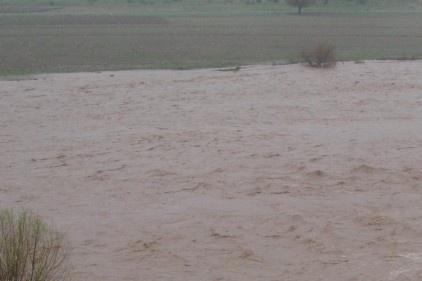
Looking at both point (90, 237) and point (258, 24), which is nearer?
point (90, 237)

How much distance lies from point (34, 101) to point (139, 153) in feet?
25.1

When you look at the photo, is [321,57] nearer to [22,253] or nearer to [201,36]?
[201,36]

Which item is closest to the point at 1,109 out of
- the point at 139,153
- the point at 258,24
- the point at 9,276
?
the point at 139,153

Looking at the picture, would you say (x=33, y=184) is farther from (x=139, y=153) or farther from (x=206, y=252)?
(x=206, y=252)

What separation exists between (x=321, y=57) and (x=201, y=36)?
49.1 feet

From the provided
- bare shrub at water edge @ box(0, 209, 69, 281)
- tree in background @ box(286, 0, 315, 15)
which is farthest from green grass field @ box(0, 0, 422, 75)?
bare shrub at water edge @ box(0, 209, 69, 281)

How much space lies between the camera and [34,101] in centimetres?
2231

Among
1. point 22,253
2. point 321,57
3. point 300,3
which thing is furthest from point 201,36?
point 22,253

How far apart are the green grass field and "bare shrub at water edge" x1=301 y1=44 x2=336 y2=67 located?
5.49 ft

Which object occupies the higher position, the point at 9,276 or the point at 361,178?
the point at 9,276

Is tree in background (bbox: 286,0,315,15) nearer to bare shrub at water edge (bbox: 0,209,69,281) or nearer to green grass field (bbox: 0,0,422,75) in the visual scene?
green grass field (bbox: 0,0,422,75)

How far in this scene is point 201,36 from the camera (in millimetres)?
43500

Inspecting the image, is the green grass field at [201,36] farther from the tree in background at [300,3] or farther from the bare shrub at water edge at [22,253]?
the bare shrub at water edge at [22,253]

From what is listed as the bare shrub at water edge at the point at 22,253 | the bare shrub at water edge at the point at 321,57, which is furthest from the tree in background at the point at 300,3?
the bare shrub at water edge at the point at 22,253
